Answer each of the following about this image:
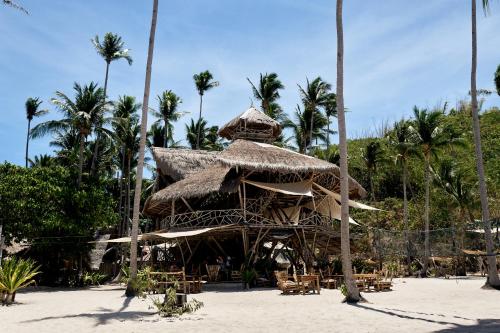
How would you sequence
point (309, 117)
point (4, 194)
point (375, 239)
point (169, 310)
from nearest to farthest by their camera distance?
point (169, 310), point (4, 194), point (375, 239), point (309, 117)

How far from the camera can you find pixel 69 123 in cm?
2894

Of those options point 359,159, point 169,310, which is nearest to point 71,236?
point 169,310

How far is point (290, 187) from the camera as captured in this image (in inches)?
873

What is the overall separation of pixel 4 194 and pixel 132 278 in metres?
10.3

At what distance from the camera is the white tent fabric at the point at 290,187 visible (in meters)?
21.4

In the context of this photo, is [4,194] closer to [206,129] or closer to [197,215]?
[197,215]

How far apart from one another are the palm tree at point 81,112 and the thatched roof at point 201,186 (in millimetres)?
6295

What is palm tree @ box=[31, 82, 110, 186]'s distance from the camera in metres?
28.1

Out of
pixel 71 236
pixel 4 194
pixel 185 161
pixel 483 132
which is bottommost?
pixel 71 236

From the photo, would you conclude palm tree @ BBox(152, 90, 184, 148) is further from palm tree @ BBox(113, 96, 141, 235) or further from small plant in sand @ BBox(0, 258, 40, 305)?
small plant in sand @ BBox(0, 258, 40, 305)

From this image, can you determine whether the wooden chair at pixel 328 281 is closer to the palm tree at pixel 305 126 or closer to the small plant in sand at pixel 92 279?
the small plant in sand at pixel 92 279

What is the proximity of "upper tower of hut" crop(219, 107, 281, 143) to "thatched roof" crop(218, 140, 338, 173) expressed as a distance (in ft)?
17.1

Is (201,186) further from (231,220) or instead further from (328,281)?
(328,281)

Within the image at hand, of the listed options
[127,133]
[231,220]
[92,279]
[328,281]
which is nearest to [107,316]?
[328,281]
